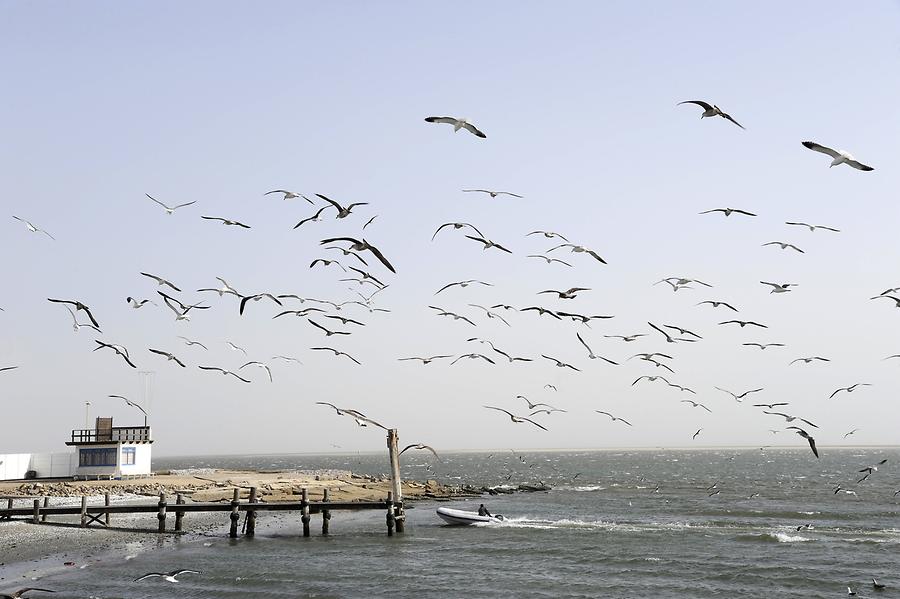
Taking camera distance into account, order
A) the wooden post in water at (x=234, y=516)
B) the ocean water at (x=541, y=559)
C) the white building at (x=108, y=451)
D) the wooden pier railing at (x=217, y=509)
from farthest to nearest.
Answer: the white building at (x=108, y=451) → the wooden post in water at (x=234, y=516) → the wooden pier railing at (x=217, y=509) → the ocean water at (x=541, y=559)

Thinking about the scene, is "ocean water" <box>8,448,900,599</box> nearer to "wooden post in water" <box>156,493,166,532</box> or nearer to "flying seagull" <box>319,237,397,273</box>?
"wooden post in water" <box>156,493,166,532</box>

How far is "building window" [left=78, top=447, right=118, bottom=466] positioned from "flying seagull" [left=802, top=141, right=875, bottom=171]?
225 feet

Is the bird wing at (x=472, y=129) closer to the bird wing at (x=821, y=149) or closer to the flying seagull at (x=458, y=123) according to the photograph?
the flying seagull at (x=458, y=123)

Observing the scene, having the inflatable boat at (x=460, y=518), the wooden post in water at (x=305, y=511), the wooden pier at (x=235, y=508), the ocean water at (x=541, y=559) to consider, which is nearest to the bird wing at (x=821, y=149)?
the ocean water at (x=541, y=559)

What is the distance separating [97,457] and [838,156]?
70124mm

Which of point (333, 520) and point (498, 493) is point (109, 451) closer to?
point (333, 520)

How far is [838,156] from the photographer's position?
1339 cm

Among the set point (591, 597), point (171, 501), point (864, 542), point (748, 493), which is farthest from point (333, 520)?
point (748, 493)

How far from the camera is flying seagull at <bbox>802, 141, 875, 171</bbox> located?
13.0 meters

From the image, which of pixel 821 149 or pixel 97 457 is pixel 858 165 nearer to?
pixel 821 149

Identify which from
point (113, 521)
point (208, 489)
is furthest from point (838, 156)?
point (208, 489)

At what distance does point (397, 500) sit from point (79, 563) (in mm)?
15569

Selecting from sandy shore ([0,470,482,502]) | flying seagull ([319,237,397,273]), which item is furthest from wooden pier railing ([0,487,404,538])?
flying seagull ([319,237,397,273])

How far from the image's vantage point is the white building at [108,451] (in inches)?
2741
